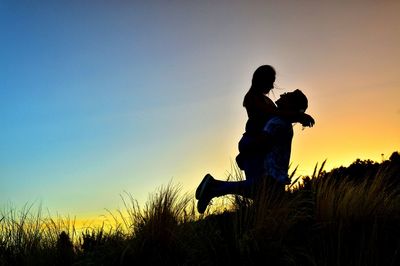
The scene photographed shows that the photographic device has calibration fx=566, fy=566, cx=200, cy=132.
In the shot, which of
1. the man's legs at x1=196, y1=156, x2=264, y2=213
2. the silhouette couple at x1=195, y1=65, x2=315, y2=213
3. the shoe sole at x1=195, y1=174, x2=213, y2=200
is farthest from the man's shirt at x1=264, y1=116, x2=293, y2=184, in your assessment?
the shoe sole at x1=195, y1=174, x2=213, y2=200

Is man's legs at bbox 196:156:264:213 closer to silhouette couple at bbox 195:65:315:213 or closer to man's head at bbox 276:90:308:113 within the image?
silhouette couple at bbox 195:65:315:213

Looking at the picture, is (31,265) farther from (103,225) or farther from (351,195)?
(351,195)

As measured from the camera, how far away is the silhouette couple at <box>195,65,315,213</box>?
6816mm

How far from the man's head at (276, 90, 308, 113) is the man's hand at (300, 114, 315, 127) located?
0.48 ft

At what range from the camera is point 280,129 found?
22.3 feet

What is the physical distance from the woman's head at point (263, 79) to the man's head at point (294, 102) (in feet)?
0.83

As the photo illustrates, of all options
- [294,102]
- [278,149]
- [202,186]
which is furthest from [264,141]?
[202,186]

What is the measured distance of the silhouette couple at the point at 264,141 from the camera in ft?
22.4

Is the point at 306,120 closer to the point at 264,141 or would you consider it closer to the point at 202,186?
the point at 264,141

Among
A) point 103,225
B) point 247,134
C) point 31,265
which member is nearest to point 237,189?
point 247,134

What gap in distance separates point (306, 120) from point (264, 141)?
0.64m

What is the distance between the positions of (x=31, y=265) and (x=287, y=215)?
3.18 meters

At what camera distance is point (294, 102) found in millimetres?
7094

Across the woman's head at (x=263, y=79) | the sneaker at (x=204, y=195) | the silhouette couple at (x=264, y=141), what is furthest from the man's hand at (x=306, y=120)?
the sneaker at (x=204, y=195)
